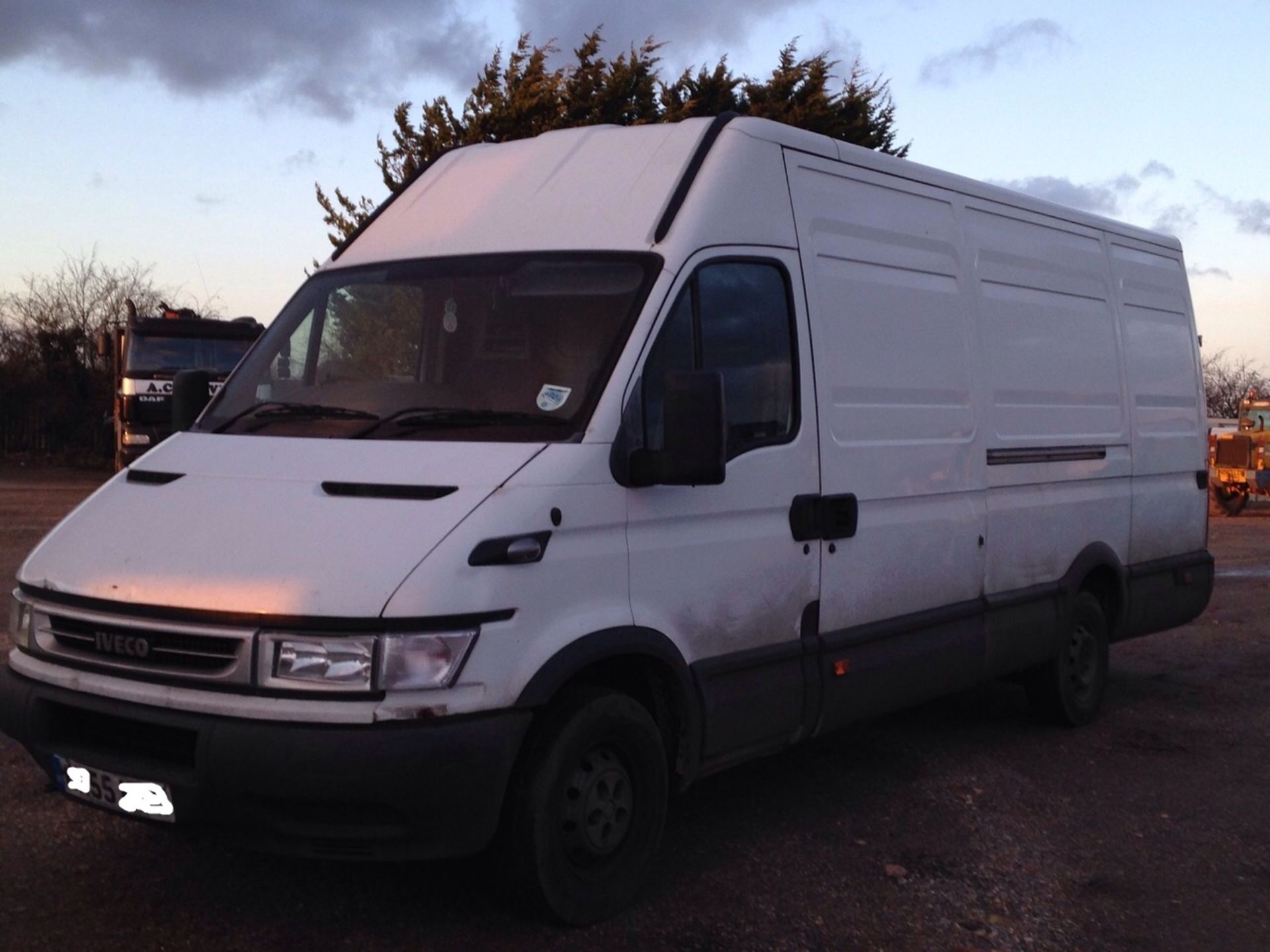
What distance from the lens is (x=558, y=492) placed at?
15.2 feet

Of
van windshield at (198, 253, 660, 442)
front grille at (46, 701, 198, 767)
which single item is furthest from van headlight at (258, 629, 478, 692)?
van windshield at (198, 253, 660, 442)

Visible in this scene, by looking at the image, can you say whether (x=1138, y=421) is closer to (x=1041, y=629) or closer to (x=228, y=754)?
(x=1041, y=629)

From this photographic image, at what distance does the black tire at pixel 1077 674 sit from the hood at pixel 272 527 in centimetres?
418

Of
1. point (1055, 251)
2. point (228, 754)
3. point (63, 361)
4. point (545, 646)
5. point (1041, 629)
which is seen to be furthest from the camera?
point (63, 361)

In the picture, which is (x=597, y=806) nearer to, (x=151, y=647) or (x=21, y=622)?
(x=151, y=647)

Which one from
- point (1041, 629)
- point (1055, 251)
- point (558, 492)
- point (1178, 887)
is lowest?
point (1178, 887)

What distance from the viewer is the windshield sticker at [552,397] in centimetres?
494

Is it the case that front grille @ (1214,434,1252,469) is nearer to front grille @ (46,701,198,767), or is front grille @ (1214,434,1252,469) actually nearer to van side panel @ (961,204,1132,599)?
van side panel @ (961,204,1132,599)

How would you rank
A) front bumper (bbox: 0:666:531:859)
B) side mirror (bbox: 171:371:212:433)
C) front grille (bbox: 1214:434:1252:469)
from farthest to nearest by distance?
front grille (bbox: 1214:434:1252:469) → side mirror (bbox: 171:371:212:433) → front bumper (bbox: 0:666:531:859)

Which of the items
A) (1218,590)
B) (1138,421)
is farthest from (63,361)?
(1138,421)

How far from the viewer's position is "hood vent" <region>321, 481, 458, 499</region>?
4543mm

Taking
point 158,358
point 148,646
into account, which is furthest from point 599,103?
point 148,646

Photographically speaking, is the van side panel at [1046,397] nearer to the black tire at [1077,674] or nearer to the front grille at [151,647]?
the black tire at [1077,674]

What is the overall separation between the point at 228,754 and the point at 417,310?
2036 millimetres
